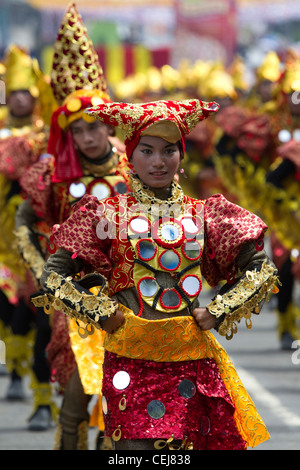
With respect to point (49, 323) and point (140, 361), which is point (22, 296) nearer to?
point (49, 323)

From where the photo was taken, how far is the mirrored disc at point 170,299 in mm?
5125

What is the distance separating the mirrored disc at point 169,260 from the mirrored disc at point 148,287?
0.08m

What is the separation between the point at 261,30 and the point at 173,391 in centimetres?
4308

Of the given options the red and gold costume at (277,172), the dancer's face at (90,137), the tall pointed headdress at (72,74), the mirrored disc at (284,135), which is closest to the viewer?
the dancer's face at (90,137)

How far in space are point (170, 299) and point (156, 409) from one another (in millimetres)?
423

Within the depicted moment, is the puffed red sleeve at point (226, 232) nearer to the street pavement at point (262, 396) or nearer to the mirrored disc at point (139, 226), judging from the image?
the mirrored disc at point (139, 226)

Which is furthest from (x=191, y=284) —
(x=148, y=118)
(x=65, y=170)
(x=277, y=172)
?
(x=277, y=172)

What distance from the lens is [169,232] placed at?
516 centimetres

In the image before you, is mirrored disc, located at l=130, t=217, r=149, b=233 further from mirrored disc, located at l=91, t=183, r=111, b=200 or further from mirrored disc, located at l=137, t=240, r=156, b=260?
mirrored disc, located at l=91, t=183, r=111, b=200

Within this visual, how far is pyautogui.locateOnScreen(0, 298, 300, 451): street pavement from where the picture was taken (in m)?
7.71

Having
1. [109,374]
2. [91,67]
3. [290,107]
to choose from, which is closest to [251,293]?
[109,374]

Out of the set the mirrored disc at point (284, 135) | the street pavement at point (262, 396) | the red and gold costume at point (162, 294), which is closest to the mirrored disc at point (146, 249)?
the red and gold costume at point (162, 294)

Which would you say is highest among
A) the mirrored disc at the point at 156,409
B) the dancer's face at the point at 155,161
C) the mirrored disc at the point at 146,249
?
the dancer's face at the point at 155,161

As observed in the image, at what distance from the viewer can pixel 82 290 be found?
16.6 feet
